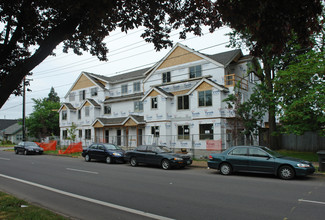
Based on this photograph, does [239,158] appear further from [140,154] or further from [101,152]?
[101,152]

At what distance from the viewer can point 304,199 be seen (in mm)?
7523

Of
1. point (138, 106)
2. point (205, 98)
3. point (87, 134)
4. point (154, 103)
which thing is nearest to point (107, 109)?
point (87, 134)

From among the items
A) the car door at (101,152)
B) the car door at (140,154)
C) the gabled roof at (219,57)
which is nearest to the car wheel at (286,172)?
the car door at (140,154)

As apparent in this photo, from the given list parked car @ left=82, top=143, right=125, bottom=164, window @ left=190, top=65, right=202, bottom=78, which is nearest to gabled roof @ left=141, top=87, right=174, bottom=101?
window @ left=190, top=65, right=202, bottom=78

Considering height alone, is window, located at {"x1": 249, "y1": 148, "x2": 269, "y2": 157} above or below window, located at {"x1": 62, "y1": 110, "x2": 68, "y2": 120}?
below

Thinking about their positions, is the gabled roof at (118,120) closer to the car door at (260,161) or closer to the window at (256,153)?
the window at (256,153)

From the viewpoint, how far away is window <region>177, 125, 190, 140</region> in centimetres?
2497

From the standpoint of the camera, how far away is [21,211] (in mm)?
5898

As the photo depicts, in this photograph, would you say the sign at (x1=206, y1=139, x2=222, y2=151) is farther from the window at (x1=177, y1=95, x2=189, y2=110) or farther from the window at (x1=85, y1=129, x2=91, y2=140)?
the window at (x1=85, y1=129, x2=91, y2=140)

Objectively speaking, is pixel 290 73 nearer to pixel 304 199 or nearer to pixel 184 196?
pixel 304 199

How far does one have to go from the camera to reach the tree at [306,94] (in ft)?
50.6

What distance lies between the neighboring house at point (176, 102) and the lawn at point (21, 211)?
14348 millimetres

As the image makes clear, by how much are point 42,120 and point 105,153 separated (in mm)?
34153

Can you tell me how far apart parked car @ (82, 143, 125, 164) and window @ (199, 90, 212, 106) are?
9.12 metres
